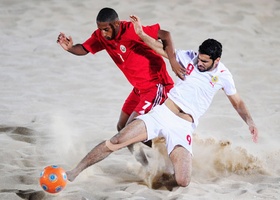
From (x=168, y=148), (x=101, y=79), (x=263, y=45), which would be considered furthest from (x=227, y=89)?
(x=263, y=45)

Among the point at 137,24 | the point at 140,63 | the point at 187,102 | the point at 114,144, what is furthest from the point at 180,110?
the point at 137,24

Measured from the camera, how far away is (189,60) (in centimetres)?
Answer: 528

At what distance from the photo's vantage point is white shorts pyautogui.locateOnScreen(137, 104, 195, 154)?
5.14 m

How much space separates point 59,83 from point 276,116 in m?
2.98

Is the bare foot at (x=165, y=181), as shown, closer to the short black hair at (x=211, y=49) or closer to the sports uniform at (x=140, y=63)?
the sports uniform at (x=140, y=63)

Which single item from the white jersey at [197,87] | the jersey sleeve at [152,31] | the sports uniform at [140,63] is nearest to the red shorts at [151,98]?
the sports uniform at [140,63]

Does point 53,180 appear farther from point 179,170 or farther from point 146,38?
point 146,38

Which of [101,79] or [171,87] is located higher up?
[171,87]

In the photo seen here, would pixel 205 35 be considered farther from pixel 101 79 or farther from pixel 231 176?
pixel 231 176

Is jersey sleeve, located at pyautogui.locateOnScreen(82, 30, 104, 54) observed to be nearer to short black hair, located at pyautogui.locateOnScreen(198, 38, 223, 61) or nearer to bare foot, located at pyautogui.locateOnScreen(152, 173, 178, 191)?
short black hair, located at pyautogui.locateOnScreen(198, 38, 223, 61)

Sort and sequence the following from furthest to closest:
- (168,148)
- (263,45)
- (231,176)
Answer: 1. (263,45)
2. (231,176)
3. (168,148)

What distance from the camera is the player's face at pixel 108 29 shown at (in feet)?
16.9

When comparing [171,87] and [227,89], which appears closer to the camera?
[227,89]

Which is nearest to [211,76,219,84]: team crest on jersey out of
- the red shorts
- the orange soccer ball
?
the red shorts
